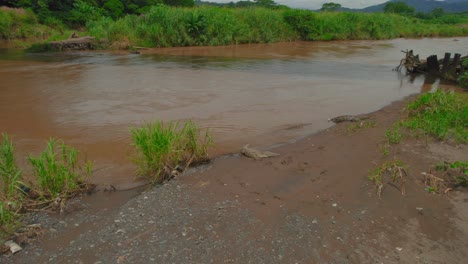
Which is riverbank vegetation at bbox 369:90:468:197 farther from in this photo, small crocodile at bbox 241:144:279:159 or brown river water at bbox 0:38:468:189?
brown river water at bbox 0:38:468:189

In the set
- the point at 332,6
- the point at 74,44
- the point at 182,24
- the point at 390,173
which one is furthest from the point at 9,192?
the point at 332,6

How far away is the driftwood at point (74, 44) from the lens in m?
19.5

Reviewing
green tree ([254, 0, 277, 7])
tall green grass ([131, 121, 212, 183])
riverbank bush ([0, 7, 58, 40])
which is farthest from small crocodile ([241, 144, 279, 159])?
green tree ([254, 0, 277, 7])

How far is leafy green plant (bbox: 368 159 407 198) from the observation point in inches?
188

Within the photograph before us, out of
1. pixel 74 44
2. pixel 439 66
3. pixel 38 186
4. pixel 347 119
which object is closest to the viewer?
pixel 38 186

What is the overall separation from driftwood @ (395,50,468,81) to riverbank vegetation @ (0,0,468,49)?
12.1m

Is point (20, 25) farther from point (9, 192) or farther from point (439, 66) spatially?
point (9, 192)

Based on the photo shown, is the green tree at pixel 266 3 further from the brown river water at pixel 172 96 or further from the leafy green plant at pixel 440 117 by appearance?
the leafy green plant at pixel 440 117

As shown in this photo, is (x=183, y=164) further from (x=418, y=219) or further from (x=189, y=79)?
(x=189, y=79)

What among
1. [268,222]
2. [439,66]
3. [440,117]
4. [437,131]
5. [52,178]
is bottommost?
[268,222]

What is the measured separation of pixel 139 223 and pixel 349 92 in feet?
29.3

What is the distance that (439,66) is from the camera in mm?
14062

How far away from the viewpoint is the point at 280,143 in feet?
22.1

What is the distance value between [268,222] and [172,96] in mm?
6920
